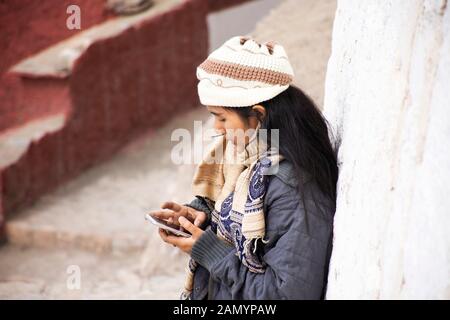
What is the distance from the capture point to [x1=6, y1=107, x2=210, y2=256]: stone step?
4.75 m

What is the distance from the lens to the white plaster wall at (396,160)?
52.2 inches

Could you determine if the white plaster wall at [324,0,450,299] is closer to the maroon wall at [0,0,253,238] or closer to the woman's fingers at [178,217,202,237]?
the woman's fingers at [178,217,202,237]

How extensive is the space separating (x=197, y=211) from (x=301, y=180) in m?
0.58

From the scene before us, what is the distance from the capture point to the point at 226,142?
88.6 inches

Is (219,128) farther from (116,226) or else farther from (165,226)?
Answer: (116,226)

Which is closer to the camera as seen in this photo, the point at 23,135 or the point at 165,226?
the point at 165,226

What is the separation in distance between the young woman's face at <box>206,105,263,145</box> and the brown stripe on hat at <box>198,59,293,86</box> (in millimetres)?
116

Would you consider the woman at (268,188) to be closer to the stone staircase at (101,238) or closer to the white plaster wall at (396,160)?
the white plaster wall at (396,160)

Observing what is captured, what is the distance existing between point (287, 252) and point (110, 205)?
11.9 feet

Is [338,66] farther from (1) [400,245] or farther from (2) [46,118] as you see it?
(2) [46,118]

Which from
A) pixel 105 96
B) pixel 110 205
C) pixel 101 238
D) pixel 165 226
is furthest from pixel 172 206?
pixel 105 96

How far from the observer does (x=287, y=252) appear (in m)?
1.73

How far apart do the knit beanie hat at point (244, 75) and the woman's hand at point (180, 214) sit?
0.47 meters

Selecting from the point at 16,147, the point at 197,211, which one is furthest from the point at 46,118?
the point at 197,211
